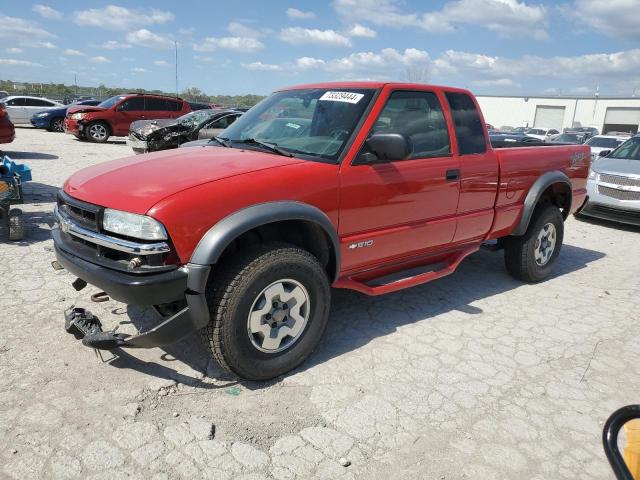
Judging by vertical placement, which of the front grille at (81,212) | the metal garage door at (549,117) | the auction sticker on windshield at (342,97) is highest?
the metal garage door at (549,117)

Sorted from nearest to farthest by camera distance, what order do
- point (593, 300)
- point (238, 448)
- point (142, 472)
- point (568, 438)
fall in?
point (142, 472), point (238, 448), point (568, 438), point (593, 300)

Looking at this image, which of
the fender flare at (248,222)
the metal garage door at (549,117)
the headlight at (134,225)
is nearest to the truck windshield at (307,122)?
the fender flare at (248,222)

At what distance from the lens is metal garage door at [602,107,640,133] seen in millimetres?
51500

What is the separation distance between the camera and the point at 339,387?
3.17 m

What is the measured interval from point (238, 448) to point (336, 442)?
529 millimetres

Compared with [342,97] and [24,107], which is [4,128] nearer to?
[342,97]

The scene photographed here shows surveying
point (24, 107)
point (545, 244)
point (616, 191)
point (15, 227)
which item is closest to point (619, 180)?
point (616, 191)

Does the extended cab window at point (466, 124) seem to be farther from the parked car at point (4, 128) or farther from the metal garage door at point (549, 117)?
the metal garage door at point (549, 117)

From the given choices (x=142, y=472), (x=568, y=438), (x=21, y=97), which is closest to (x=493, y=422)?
(x=568, y=438)

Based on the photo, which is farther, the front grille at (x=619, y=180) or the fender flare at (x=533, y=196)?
the front grille at (x=619, y=180)

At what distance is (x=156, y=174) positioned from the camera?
3.04m

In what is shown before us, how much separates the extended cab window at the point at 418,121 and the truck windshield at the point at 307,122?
213mm

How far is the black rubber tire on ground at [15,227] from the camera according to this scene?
546 cm

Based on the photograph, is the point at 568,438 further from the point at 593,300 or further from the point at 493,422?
the point at 593,300
